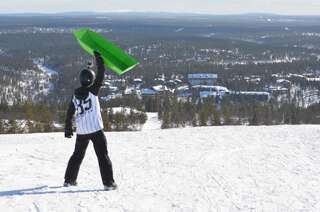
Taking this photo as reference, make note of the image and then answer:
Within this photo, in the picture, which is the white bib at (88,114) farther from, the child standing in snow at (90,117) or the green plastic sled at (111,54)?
the green plastic sled at (111,54)

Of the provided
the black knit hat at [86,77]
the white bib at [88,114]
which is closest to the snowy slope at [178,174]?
the white bib at [88,114]

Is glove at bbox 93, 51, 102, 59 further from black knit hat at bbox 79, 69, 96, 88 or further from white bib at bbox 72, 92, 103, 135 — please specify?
white bib at bbox 72, 92, 103, 135

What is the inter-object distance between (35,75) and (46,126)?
376 feet

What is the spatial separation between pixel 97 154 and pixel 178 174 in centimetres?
207

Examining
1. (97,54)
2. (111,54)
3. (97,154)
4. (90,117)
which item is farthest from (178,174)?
(97,54)

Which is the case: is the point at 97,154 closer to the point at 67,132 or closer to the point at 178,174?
the point at 67,132

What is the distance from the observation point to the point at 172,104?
85000mm

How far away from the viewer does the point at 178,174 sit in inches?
373

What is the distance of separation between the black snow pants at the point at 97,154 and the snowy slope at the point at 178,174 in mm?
227

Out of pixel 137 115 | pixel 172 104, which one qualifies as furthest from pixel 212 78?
pixel 137 115

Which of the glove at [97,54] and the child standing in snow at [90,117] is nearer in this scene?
the child standing in snow at [90,117]

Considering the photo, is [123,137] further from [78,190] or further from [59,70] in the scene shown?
[59,70]

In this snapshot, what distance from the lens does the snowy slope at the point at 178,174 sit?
7.41 m

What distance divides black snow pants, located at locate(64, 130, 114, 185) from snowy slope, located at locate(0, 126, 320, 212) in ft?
0.74
